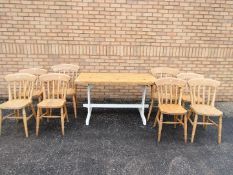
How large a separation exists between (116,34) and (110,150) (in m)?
2.64

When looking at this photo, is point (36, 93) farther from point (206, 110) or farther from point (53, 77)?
point (206, 110)

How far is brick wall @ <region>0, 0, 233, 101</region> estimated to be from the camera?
183 inches

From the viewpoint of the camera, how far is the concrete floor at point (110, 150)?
2.96 m

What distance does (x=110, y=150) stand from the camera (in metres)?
3.37

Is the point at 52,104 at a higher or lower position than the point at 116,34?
lower

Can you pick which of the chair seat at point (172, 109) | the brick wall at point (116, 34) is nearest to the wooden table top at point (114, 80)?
the chair seat at point (172, 109)

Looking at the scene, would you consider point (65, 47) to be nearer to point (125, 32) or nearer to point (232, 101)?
point (125, 32)

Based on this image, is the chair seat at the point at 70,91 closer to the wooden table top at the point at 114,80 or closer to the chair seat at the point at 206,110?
the wooden table top at the point at 114,80

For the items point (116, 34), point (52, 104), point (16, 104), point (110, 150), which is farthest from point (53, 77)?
point (116, 34)

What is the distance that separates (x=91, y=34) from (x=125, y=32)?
769mm

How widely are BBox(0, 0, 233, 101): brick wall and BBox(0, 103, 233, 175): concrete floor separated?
1.47 meters

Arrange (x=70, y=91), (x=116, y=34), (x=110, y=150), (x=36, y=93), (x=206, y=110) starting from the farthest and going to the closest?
(x=116, y=34)
(x=70, y=91)
(x=36, y=93)
(x=206, y=110)
(x=110, y=150)

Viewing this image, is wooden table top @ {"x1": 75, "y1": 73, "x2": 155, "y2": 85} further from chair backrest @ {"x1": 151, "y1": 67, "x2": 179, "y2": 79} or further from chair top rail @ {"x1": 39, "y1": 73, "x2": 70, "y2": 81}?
chair backrest @ {"x1": 151, "y1": 67, "x2": 179, "y2": 79}

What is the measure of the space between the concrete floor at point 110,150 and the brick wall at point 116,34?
4.84 feet
